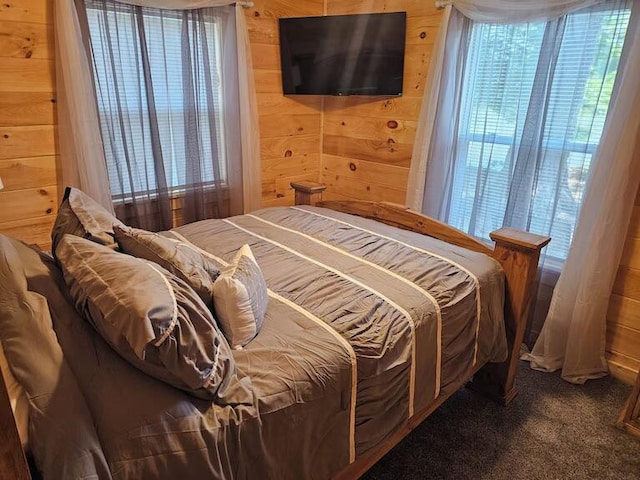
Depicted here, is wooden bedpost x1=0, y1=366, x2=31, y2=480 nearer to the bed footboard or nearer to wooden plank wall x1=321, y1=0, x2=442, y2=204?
the bed footboard

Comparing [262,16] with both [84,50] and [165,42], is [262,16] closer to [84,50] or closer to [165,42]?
[165,42]

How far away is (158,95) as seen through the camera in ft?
8.43

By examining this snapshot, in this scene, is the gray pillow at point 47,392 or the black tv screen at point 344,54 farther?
the black tv screen at point 344,54

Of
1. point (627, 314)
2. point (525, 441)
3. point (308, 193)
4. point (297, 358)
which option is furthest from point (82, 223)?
point (627, 314)

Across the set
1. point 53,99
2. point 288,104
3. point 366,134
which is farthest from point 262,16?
point 53,99

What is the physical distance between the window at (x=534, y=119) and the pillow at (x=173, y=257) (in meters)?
1.80

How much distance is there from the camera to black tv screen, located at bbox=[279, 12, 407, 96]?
9.21 feet

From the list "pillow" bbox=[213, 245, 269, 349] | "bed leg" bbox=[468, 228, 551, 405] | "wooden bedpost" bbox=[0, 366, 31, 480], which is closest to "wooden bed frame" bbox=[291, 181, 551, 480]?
"bed leg" bbox=[468, 228, 551, 405]

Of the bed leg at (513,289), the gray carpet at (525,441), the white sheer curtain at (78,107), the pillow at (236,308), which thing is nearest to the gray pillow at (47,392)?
the pillow at (236,308)

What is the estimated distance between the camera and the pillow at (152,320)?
974 mm

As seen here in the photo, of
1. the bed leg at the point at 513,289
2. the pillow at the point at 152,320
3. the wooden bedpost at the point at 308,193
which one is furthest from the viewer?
the wooden bedpost at the point at 308,193

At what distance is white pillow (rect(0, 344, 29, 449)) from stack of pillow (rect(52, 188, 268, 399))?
20 centimetres

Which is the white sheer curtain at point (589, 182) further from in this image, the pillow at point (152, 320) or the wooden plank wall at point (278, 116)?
the pillow at point (152, 320)

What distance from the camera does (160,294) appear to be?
104 centimetres
